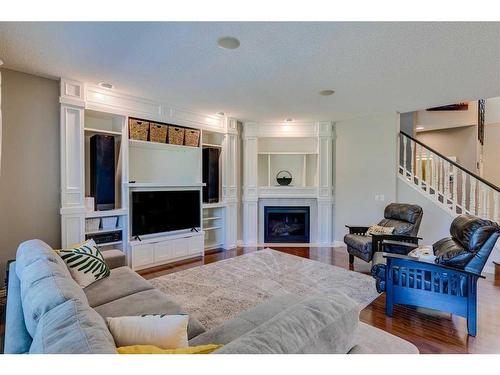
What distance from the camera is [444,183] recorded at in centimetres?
445

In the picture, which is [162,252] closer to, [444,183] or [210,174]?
[210,174]

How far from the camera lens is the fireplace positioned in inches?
218

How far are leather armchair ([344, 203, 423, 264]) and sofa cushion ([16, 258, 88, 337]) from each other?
11.3 feet

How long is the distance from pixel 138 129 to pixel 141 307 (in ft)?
9.48

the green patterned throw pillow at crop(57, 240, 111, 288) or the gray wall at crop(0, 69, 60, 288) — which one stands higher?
the gray wall at crop(0, 69, 60, 288)

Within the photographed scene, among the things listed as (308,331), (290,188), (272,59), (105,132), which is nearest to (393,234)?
(290,188)

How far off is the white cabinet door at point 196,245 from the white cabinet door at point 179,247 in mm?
76

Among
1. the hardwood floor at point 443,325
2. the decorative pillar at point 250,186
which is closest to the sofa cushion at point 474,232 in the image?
the hardwood floor at point 443,325

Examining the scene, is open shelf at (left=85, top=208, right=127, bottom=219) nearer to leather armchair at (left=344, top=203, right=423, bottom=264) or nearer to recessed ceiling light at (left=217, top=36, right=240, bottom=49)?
recessed ceiling light at (left=217, top=36, right=240, bottom=49)

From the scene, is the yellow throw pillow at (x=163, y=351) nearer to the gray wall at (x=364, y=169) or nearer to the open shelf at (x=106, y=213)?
the open shelf at (x=106, y=213)

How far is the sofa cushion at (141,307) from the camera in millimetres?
1741

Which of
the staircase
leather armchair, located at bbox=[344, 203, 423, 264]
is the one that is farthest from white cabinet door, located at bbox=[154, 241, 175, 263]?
the staircase

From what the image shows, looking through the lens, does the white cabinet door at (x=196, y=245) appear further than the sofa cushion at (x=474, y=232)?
Yes
